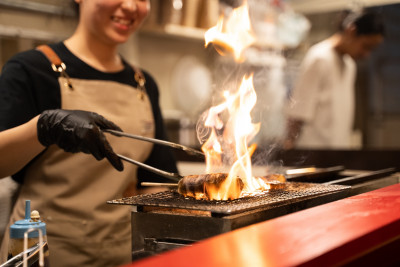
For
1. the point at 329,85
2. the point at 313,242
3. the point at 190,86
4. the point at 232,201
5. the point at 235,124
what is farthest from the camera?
the point at 190,86

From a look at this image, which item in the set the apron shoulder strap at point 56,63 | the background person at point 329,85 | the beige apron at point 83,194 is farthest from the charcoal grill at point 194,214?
the background person at point 329,85

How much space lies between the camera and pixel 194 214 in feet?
4.54

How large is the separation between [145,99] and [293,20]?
4.74 m

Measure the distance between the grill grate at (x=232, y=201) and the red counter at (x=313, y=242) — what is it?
0.13 meters

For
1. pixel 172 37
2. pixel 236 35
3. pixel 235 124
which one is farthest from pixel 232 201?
pixel 172 37

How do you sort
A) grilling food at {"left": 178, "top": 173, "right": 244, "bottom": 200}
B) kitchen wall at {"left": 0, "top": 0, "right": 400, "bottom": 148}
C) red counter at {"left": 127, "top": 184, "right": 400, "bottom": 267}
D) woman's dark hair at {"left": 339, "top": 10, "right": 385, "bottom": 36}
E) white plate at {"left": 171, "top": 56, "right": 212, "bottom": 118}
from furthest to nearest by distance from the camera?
white plate at {"left": 171, "top": 56, "right": 212, "bottom": 118}, woman's dark hair at {"left": 339, "top": 10, "right": 385, "bottom": 36}, kitchen wall at {"left": 0, "top": 0, "right": 400, "bottom": 148}, grilling food at {"left": 178, "top": 173, "right": 244, "bottom": 200}, red counter at {"left": 127, "top": 184, "right": 400, "bottom": 267}

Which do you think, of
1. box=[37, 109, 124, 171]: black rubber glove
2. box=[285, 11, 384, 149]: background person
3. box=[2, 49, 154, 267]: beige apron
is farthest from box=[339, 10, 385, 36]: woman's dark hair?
box=[37, 109, 124, 171]: black rubber glove

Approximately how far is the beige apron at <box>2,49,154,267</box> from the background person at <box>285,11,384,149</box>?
6.75 ft

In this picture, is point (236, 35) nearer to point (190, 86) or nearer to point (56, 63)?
point (56, 63)

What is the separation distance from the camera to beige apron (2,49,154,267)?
225cm

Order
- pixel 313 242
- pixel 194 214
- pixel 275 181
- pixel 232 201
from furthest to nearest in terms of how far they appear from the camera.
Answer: pixel 275 181 < pixel 232 201 < pixel 194 214 < pixel 313 242

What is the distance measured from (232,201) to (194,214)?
0.56ft

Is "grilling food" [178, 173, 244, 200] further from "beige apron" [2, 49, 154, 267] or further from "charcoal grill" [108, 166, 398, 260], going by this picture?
"beige apron" [2, 49, 154, 267]

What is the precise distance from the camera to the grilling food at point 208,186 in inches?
60.9
